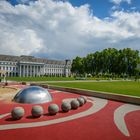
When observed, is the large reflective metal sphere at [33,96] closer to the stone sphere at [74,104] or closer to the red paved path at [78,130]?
the stone sphere at [74,104]

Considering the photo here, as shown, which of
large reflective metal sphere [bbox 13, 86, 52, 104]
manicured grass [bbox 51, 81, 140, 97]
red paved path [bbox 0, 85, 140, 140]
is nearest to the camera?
red paved path [bbox 0, 85, 140, 140]

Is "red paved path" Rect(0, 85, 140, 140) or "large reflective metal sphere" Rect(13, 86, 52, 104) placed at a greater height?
"large reflective metal sphere" Rect(13, 86, 52, 104)

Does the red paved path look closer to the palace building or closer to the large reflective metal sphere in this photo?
the large reflective metal sphere

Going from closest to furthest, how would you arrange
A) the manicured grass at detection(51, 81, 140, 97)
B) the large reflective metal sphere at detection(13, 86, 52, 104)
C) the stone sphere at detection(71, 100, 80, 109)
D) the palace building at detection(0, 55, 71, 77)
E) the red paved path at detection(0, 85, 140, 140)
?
the red paved path at detection(0, 85, 140, 140), the stone sphere at detection(71, 100, 80, 109), the large reflective metal sphere at detection(13, 86, 52, 104), the manicured grass at detection(51, 81, 140, 97), the palace building at detection(0, 55, 71, 77)

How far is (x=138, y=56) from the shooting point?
9775 centimetres

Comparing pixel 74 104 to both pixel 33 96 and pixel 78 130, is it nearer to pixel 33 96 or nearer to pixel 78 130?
pixel 33 96

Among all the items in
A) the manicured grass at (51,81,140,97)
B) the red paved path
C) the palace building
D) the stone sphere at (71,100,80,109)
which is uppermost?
the palace building

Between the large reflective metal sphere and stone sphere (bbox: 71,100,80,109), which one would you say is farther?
the large reflective metal sphere

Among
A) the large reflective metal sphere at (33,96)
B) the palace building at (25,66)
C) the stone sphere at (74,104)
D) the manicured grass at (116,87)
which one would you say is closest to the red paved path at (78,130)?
the stone sphere at (74,104)

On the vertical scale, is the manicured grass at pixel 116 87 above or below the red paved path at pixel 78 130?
above

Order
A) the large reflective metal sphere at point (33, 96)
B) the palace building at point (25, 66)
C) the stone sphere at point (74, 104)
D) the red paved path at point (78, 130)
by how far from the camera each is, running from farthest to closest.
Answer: the palace building at point (25, 66)
the large reflective metal sphere at point (33, 96)
the stone sphere at point (74, 104)
the red paved path at point (78, 130)

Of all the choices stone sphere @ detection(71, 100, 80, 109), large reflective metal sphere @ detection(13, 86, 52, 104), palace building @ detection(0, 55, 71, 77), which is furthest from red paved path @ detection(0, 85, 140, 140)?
palace building @ detection(0, 55, 71, 77)

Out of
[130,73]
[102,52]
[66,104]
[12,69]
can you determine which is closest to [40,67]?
[12,69]

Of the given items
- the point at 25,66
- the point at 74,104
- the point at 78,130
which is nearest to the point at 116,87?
the point at 74,104
